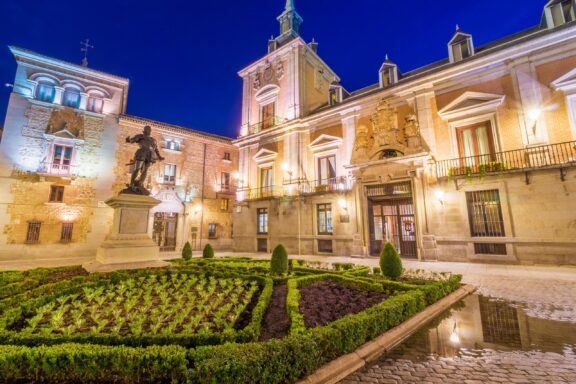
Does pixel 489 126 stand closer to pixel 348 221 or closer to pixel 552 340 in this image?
pixel 348 221

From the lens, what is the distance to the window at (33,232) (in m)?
18.2

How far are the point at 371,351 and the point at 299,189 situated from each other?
16.3 m

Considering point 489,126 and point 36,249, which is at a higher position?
point 489,126

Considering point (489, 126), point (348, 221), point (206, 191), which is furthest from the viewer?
point (206, 191)

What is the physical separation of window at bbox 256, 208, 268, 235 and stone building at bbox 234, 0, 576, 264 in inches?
3.4

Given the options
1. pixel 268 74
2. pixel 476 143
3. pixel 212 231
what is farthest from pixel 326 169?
pixel 212 231

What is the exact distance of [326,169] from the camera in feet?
64.5

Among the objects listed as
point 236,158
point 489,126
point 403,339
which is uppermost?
point 236,158

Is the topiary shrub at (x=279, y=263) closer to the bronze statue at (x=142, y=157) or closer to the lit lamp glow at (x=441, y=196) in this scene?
the bronze statue at (x=142, y=157)

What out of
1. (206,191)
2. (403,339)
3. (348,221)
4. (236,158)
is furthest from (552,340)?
(236,158)

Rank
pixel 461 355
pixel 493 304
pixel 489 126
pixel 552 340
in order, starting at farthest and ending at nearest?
pixel 489 126
pixel 493 304
pixel 552 340
pixel 461 355

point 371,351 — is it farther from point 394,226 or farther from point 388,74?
point 388,74

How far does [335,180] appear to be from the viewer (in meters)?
18.4

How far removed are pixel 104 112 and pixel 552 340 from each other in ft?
94.0
